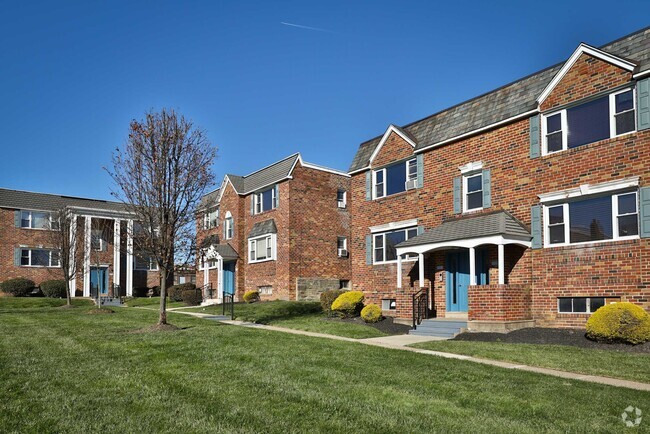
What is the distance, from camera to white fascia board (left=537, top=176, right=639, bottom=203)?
46.3 ft

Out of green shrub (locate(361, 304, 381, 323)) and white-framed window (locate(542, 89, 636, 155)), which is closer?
white-framed window (locate(542, 89, 636, 155))

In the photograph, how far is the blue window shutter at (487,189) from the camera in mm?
18000

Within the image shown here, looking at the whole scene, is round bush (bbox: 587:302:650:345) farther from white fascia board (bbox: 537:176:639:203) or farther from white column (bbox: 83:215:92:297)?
white column (bbox: 83:215:92:297)

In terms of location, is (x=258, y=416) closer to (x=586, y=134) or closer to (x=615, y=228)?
(x=615, y=228)

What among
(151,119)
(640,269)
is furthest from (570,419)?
(151,119)

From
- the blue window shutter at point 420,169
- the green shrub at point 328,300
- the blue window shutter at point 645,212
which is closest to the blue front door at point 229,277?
the green shrub at point 328,300

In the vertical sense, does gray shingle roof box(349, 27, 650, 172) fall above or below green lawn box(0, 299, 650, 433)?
→ above

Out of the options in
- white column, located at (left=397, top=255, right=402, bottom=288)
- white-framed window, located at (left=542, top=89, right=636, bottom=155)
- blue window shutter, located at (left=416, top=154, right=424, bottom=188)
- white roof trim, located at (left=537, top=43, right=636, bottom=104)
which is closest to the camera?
white roof trim, located at (left=537, top=43, right=636, bottom=104)

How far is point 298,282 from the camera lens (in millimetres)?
30031

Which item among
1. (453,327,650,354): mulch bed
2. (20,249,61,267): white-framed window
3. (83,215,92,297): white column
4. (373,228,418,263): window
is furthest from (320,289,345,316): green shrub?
(20,249,61,267): white-framed window

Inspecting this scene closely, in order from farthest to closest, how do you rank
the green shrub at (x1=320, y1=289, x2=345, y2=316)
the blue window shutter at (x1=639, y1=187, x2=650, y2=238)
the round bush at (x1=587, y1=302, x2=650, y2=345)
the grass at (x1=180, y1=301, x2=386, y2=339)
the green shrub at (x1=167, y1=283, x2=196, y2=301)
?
the green shrub at (x1=167, y1=283, x2=196, y2=301) < the green shrub at (x1=320, y1=289, x2=345, y2=316) < the grass at (x1=180, y1=301, x2=386, y2=339) < the blue window shutter at (x1=639, y1=187, x2=650, y2=238) < the round bush at (x1=587, y1=302, x2=650, y2=345)

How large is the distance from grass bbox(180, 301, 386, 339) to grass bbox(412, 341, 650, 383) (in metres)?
3.38

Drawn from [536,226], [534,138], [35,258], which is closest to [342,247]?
[536,226]

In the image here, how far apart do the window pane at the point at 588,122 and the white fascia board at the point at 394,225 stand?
6901mm
